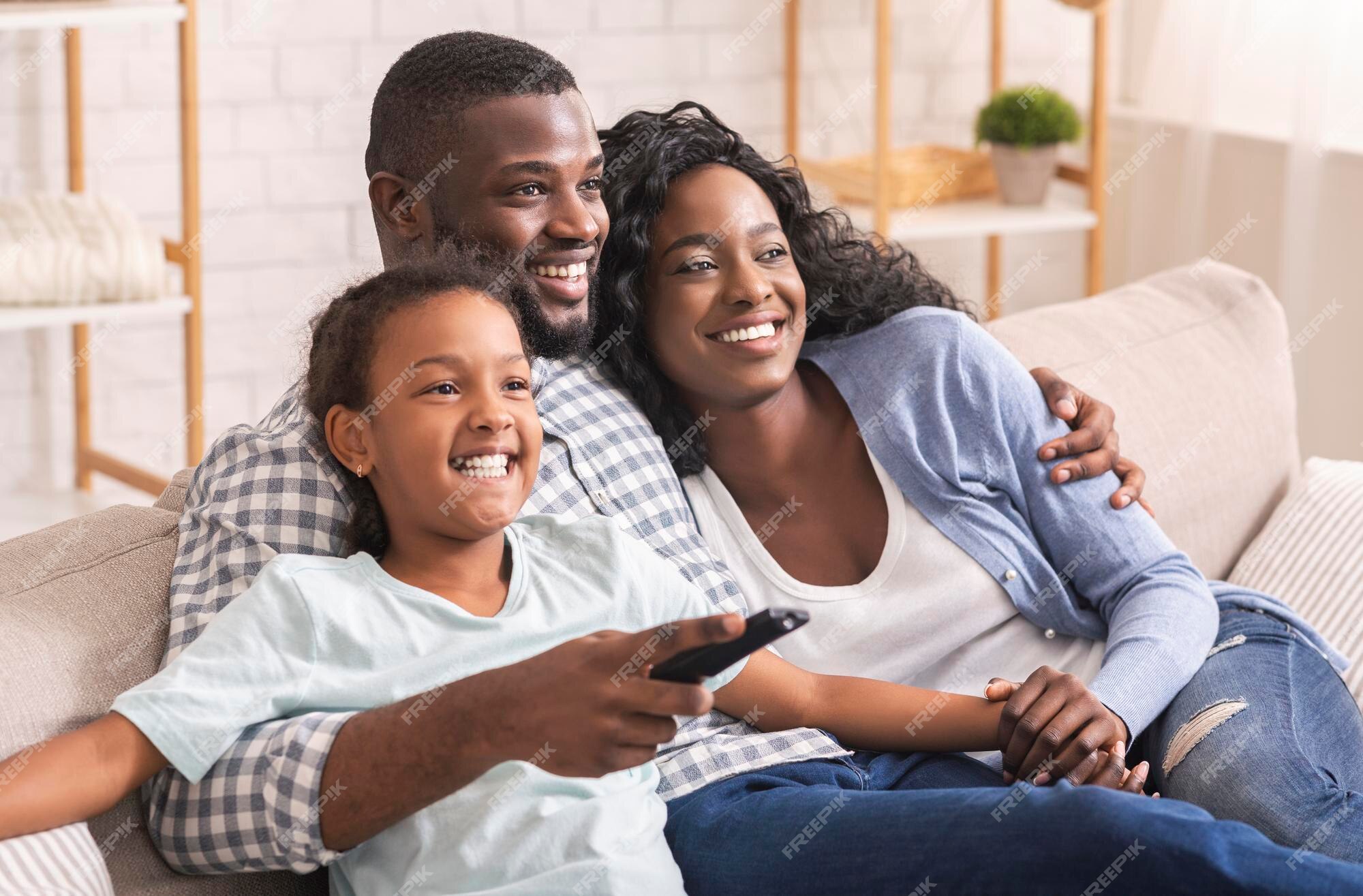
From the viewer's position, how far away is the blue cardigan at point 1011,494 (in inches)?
62.2

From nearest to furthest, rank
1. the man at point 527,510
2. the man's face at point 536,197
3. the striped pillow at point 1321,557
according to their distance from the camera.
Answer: the man at point 527,510, the man's face at point 536,197, the striped pillow at point 1321,557

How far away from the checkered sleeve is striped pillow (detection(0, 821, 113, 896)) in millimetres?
72

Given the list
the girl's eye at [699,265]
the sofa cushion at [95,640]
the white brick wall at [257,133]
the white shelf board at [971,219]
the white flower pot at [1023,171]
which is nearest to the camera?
the sofa cushion at [95,640]

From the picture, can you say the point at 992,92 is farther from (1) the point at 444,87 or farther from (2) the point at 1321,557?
(1) the point at 444,87

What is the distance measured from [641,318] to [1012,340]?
56cm

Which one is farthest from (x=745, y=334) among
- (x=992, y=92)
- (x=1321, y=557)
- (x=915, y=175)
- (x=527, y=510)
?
(x=992, y=92)

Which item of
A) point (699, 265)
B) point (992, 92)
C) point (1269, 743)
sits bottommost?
point (1269, 743)

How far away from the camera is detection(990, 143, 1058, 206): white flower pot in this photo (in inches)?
129

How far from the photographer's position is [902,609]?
156cm

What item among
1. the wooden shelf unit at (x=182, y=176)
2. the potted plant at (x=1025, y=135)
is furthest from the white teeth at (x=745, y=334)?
the potted plant at (x=1025, y=135)

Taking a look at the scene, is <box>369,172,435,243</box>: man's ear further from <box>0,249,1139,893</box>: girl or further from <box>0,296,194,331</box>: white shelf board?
<box>0,296,194,331</box>: white shelf board

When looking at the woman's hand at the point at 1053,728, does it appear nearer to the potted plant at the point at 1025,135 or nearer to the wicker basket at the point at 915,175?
the wicker basket at the point at 915,175

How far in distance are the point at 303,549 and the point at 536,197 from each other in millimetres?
431

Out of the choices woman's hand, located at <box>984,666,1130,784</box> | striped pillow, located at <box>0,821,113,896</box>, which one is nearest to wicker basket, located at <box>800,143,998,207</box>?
woman's hand, located at <box>984,666,1130,784</box>
